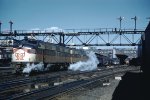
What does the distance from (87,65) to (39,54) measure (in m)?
18.5

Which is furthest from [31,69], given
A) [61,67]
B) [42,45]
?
[61,67]

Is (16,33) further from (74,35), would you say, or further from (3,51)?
(3,51)

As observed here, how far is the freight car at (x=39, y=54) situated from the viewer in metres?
22.3

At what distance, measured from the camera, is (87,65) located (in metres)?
42.1

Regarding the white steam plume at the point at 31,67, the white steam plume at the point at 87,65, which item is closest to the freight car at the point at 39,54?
the white steam plume at the point at 31,67

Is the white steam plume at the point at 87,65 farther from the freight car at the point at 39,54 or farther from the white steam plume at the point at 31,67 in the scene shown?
the white steam plume at the point at 31,67

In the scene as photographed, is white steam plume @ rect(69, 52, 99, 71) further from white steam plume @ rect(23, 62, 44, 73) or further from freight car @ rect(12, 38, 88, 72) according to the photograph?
white steam plume @ rect(23, 62, 44, 73)

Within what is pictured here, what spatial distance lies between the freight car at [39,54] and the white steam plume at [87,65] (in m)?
2.30

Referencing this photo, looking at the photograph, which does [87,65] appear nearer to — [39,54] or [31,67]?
[39,54]

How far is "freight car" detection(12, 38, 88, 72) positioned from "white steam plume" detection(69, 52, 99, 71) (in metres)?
2.30

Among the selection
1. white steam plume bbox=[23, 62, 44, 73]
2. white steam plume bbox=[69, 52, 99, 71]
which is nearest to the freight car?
white steam plume bbox=[23, 62, 44, 73]

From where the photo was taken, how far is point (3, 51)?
2238 inches

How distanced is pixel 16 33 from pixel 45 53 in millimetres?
19560

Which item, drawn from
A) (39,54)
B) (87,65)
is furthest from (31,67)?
(87,65)
